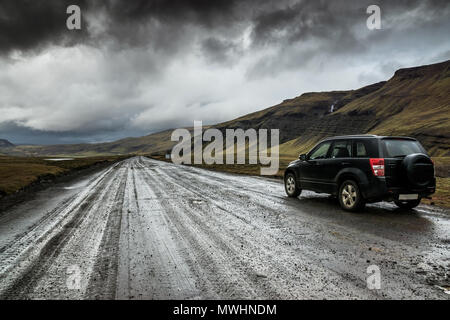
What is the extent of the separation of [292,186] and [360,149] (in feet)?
10.7

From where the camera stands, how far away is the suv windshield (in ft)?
24.1

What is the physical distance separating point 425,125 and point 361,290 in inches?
4758

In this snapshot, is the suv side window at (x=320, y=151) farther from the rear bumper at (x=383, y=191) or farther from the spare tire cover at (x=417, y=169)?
the spare tire cover at (x=417, y=169)

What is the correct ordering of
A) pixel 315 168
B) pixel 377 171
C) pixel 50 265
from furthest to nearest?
1. pixel 315 168
2. pixel 377 171
3. pixel 50 265

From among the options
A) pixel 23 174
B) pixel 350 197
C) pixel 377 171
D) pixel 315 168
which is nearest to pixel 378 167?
pixel 377 171

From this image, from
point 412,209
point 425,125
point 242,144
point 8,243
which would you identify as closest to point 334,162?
point 412,209

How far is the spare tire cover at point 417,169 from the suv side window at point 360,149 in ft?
3.12

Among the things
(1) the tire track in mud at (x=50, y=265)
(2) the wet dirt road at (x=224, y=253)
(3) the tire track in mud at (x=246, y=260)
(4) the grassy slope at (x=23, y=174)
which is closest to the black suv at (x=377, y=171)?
(2) the wet dirt road at (x=224, y=253)

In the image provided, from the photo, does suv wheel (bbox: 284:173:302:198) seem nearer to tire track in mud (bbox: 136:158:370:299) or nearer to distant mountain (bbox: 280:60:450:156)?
tire track in mud (bbox: 136:158:370:299)

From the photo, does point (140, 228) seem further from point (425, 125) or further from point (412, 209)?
point (425, 125)

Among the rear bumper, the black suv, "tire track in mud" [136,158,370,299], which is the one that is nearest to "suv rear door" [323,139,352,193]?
the black suv

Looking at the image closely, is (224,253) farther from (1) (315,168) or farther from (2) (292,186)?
(2) (292,186)

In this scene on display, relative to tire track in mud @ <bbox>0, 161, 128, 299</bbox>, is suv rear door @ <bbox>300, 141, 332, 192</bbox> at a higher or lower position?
higher

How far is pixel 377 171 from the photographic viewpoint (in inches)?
282
